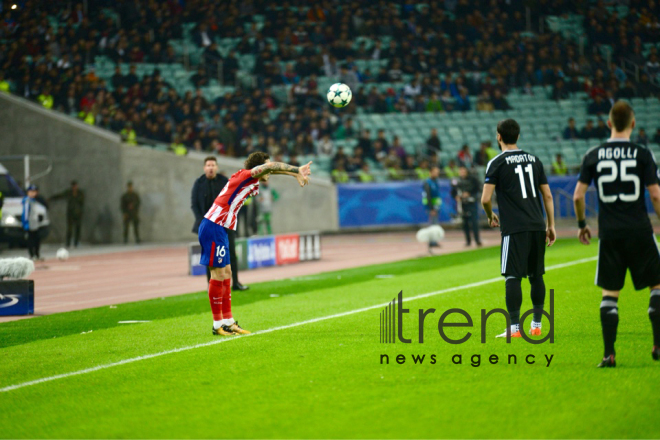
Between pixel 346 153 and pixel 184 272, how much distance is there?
55.4ft

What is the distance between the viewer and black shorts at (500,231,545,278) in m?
8.24

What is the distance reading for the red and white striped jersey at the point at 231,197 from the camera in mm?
9570

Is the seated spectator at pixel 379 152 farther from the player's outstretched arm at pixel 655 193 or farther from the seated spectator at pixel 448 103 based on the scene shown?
the player's outstretched arm at pixel 655 193

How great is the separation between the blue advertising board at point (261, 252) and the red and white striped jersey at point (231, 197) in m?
10.2

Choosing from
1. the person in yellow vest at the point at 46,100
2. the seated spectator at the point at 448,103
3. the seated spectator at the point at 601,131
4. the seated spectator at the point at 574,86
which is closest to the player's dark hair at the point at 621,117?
the person in yellow vest at the point at 46,100

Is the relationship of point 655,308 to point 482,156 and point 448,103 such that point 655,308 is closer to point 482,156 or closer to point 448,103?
point 482,156

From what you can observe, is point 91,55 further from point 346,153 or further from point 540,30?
point 540,30

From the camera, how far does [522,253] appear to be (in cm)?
824

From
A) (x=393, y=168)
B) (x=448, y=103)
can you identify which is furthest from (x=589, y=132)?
(x=393, y=168)

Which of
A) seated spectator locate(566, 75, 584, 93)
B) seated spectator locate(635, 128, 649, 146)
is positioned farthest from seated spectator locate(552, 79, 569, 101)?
seated spectator locate(635, 128, 649, 146)

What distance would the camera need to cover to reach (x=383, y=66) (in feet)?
128

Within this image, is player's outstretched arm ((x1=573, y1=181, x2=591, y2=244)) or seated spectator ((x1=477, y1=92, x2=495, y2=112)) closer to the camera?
player's outstretched arm ((x1=573, y1=181, x2=591, y2=244))

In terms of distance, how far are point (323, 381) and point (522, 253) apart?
8.73 ft

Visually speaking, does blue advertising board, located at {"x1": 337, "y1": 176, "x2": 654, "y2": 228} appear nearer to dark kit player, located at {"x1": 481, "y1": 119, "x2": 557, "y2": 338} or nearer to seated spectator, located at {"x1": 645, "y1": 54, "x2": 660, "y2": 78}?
seated spectator, located at {"x1": 645, "y1": 54, "x2": 660, "y2": 78}
